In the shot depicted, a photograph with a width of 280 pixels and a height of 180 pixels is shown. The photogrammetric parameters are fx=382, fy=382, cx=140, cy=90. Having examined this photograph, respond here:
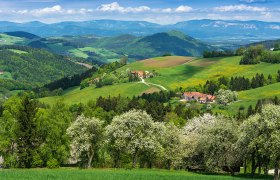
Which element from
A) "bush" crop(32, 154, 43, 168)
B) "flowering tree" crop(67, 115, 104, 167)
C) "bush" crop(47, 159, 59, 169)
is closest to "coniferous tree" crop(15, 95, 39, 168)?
"bush" crop(32, 154, 43, 168)

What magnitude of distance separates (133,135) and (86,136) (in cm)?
851

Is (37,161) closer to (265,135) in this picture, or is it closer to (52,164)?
(52,164)

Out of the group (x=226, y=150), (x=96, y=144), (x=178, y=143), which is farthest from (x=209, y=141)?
(x=96, y=144)

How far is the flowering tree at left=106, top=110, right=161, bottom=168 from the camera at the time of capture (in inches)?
2702

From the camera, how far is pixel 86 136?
69250 mm

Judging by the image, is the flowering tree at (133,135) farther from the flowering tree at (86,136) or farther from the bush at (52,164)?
the bush at (52,164)

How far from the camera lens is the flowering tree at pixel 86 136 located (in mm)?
69562

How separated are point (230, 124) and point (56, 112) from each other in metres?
42.9

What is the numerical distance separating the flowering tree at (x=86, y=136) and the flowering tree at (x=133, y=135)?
88.2 inches

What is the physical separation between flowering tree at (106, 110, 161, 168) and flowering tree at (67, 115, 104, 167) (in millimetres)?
2239

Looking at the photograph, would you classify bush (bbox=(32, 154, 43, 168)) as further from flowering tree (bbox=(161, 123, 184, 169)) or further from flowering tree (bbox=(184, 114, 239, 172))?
flowering tree (bbox=(184, 114, 239, 172))

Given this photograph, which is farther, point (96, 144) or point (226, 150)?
point (96, 144)

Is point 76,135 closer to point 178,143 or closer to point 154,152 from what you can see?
point 154,152

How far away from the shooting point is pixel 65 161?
75.6 metres
